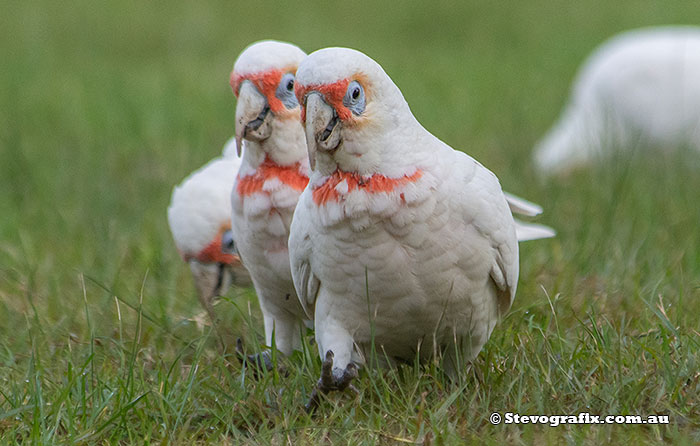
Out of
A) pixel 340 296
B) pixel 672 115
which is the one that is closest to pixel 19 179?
pixel 340 296

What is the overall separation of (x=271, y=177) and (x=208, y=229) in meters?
0.70

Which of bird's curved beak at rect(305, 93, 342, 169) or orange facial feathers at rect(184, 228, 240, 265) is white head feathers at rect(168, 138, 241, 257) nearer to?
orange facial feathers at rect(184, 228, 240, 265)

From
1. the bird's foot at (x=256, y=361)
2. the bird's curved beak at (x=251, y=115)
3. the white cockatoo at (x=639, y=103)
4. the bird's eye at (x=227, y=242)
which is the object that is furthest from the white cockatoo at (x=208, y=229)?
the white cockatoo at (x=639, y=103)

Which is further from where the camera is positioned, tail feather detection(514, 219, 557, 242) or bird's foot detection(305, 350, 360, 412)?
tail feather detection(514, 219, 557, 242)

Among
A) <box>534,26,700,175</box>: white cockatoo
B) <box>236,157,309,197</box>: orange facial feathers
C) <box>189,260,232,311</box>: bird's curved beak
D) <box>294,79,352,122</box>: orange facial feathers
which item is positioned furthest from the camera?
<box>534,26,700,175</box>: white cockatoo

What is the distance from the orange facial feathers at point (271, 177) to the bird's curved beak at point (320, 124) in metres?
0.57

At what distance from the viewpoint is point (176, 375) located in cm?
301

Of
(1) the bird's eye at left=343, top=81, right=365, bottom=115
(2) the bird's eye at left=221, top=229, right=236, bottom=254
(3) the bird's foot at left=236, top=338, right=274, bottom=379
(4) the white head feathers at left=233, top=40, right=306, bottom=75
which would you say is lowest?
(3) the bird's foot at left=236, top=338, right=274, bottom=379

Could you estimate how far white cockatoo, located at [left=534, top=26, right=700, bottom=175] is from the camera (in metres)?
5.72

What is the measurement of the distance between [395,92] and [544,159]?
3.38 metres

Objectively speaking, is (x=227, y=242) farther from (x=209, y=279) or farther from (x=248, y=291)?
(x=248, y=291)

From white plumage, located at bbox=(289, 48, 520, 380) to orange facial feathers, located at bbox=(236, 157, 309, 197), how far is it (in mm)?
353

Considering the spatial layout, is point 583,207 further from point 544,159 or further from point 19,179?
point 19,179

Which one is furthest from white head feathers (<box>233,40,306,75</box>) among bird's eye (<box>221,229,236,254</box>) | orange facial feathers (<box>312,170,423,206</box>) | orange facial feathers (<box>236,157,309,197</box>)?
bird's eye (<box>221,229,236,254</box>)
